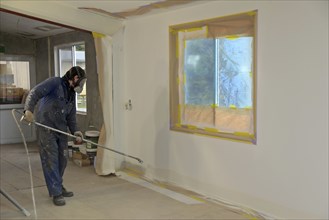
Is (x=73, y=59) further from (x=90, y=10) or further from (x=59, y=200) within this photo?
(x=59, y=200)

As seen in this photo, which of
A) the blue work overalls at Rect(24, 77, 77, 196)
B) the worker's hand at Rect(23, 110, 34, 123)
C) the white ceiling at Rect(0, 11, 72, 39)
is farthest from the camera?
the white ceiling at Rect(0, 11, 72, 39)

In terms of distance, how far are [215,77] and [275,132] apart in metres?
0.96

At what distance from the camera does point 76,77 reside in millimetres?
3857

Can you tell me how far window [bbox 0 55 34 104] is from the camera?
761cm

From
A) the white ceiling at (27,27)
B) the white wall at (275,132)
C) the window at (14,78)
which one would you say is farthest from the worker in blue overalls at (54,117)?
the window at (14,78)

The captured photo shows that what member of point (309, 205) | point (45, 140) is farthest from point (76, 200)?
point (309, 205)

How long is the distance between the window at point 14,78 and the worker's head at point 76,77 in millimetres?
4336

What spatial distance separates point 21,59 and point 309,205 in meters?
6.63

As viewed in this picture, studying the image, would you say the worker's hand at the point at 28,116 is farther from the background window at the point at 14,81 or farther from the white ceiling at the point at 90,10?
the background window at the point at 14,81

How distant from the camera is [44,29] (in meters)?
6.64

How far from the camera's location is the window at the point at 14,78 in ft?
25.0

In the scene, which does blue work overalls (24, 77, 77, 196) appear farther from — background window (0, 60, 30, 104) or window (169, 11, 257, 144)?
background window (0, 60, 30, 104)

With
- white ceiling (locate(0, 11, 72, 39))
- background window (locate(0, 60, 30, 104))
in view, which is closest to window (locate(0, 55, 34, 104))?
background window (locate(0, 60, 30, 104))

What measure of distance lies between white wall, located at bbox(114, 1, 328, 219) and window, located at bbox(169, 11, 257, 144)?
10cm
